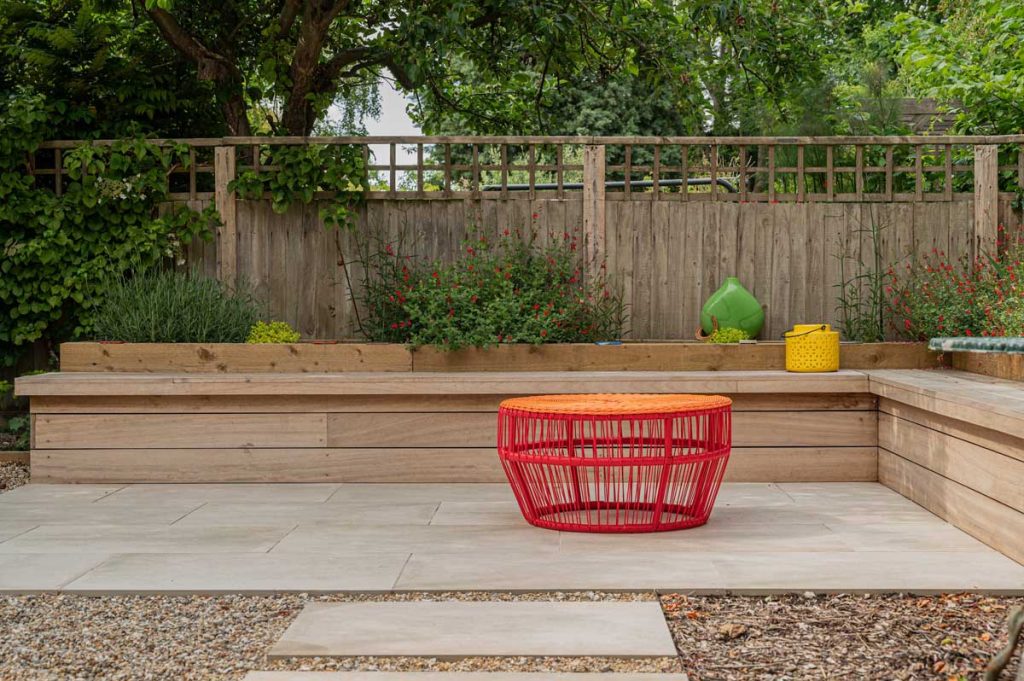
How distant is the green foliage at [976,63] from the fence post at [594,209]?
3.08 metres

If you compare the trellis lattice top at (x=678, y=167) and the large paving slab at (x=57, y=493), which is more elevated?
the trellis lattice top at (x=678, y=167)

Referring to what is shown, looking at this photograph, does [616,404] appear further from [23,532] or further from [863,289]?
[863,289]

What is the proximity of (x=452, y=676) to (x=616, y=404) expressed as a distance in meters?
1.76

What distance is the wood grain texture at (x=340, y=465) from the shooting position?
5414mm

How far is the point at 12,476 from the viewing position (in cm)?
577

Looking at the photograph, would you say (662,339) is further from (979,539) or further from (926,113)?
(926,113)

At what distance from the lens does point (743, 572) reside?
11.6 ft

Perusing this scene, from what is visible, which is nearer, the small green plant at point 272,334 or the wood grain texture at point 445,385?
the wood grain texture at point 445,385

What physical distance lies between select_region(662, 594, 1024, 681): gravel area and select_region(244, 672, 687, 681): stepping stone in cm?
17

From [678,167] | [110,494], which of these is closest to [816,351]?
[678,167]

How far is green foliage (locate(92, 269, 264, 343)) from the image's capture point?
231 inches

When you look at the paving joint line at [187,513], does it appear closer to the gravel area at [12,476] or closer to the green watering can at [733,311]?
the gravel area at [12,476]

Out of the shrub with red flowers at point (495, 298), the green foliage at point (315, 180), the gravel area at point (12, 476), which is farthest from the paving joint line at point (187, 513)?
the green foliage at point (315, 180)

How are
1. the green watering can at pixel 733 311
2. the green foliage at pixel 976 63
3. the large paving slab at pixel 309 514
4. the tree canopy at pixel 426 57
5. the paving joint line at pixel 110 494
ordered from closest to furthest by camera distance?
the large paving slab at pixel 309 514 < the paving joint line at pixel 110 494 < the green watering can at pixel 733 311 < the tree canopy at pixel 426 57 < the green foliage at pixel 976 63
